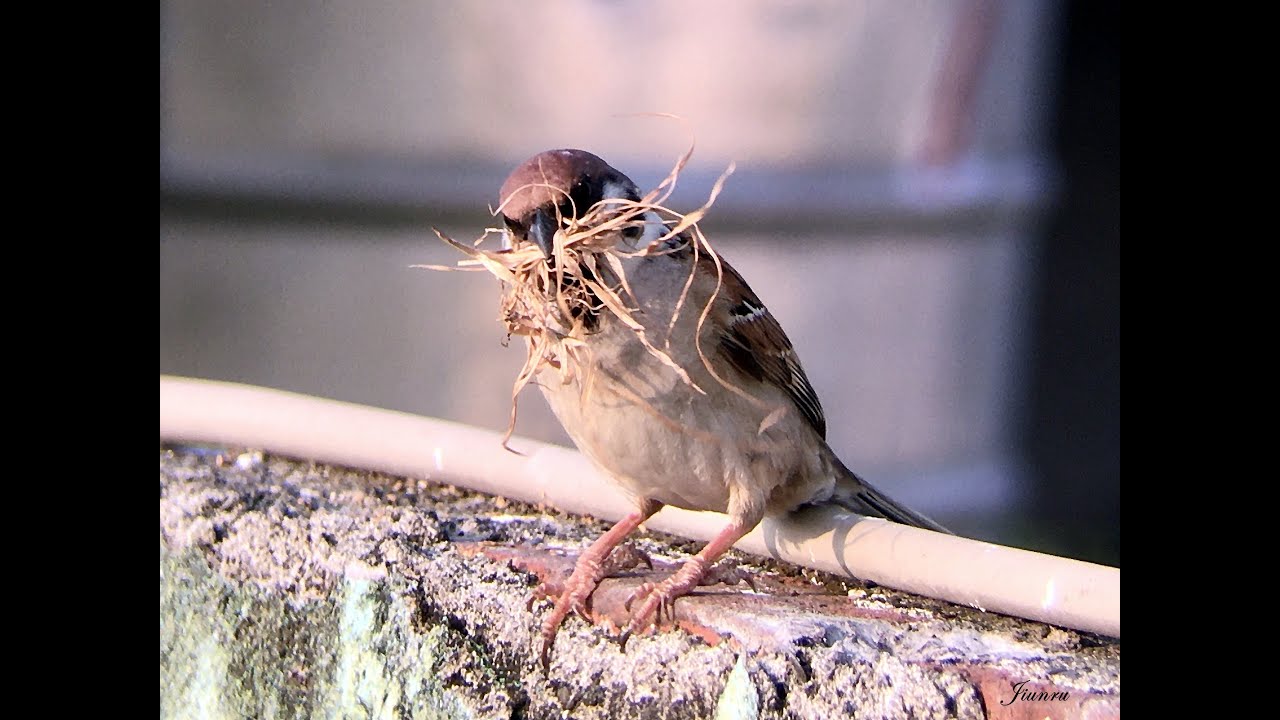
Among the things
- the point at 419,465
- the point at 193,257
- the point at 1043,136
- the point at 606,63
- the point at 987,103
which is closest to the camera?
the point at 419,465

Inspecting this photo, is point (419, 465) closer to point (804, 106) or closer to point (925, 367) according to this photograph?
point (804, 106)

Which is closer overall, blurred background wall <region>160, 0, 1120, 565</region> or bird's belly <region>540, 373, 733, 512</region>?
bird's belly <region>540, 373, 733, 512</region>

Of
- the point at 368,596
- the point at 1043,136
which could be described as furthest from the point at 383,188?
the point at 1043,136

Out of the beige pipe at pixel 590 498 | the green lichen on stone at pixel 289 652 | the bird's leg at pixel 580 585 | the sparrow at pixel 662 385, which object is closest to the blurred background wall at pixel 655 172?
the beige pipe at pixel 590 498

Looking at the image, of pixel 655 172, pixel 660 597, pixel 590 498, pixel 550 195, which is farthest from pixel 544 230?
pixel 655 172

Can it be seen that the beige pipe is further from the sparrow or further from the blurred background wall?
the blurred background wall

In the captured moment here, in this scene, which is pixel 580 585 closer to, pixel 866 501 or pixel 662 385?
pixel 662 385

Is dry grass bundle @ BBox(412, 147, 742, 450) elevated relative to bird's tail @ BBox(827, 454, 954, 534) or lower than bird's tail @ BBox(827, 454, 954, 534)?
elevated

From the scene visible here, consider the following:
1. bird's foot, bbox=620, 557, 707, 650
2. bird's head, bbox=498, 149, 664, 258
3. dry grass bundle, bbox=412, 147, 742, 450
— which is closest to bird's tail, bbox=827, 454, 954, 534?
bird's foot, bbox=620, 557, 707, 650
